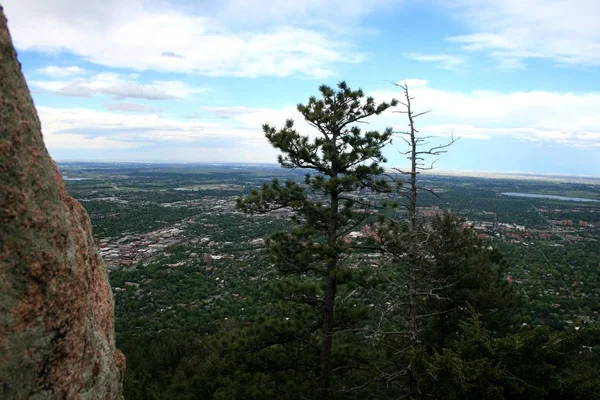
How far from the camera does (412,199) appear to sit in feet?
26.9

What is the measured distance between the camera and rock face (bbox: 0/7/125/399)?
10.3 feet

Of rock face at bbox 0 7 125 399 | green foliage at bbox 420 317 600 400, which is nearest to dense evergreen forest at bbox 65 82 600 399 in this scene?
green foliage at bbox 420 317 600 400

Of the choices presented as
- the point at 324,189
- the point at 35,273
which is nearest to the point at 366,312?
the point at 324,189

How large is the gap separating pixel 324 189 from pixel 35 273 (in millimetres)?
7024

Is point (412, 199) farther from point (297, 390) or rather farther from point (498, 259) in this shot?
point (498, 259)

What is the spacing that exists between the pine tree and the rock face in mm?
6233

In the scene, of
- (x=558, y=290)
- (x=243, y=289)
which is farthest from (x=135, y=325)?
(x=558, y=290)

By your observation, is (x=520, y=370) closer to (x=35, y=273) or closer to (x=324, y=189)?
(x=324, y=189)

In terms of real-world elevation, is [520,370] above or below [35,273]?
below

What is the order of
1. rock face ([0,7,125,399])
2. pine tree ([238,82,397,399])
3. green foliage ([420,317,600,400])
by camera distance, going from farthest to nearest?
1. pine tree ([238,82,397,399])
2. green foliage ([420,317,600,400])
3. rock face ([0,7,125,399])

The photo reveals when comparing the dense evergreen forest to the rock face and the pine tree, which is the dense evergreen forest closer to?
the pine tree

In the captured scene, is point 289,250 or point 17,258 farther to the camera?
point 289,250

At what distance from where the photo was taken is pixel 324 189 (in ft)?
31.7

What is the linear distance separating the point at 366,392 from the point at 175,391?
23.7 feet
